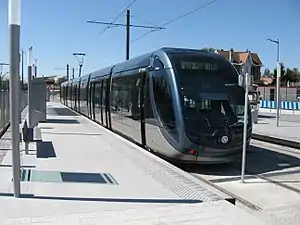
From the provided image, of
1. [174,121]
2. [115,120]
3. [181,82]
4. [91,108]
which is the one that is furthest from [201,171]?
[91,108]

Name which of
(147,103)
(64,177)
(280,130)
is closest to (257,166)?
(147,103)

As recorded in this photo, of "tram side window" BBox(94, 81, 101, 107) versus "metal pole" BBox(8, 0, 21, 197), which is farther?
"tram side window" BBox(94, 81, 101, 107)

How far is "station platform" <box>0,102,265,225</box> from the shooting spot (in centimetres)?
529

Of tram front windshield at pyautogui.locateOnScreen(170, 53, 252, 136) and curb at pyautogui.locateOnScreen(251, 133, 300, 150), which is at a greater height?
tram front windshield at pyautogui.locateOnScreen(170, 53, 252, 136)

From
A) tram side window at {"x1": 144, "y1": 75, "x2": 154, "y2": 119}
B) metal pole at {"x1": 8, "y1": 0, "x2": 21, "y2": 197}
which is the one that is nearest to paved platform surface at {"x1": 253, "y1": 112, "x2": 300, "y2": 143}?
tram side window at {"x1": 144, "y1": 75, "x2": 154, "y2": 119}

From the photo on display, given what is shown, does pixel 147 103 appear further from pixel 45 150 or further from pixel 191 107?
pixel 45 150

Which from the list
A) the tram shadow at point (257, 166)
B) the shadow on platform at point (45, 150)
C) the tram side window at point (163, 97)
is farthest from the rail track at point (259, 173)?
the shadow on platform at point (45, 150)

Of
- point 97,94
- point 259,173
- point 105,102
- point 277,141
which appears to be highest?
point 97,94

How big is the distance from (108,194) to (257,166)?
5.29 meters

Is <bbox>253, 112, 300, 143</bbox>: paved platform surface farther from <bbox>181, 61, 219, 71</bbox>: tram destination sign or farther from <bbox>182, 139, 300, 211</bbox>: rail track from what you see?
<bbox>181, 61, 219, 71</bbox>: tram destination sign

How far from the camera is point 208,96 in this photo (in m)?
9.41

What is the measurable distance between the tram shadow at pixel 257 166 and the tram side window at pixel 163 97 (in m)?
1.29

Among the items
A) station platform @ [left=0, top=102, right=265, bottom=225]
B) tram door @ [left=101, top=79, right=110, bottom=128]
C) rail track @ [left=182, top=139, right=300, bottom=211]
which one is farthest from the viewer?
tram door @ [left=101, top=79, right=110, bottom=128]

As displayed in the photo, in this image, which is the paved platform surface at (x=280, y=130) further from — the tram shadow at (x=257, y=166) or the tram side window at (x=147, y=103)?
the tram side window at (x=147, y=103)
